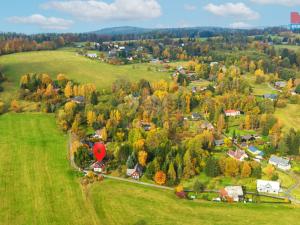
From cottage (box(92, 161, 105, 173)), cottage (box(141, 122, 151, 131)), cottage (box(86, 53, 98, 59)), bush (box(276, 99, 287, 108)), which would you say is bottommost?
cottage (box(92, 161, 105, 173))

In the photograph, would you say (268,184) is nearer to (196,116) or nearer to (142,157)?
(142,157)

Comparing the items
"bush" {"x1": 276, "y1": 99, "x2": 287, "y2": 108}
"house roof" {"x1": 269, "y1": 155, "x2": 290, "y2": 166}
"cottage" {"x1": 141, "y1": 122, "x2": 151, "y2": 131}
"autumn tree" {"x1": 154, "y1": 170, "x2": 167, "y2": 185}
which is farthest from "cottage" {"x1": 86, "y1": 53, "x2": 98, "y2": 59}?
"autumn tree" {"x1": 154, "y1": 170, "x2": 167, "y2": 185}

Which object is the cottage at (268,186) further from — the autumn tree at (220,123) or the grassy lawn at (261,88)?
the grassy lawn at (261,88)

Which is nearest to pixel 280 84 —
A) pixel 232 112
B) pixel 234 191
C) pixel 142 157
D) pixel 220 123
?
pixel 232 112

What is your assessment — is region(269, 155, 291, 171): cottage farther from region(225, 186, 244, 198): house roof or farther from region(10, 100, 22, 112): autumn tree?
region(10, 100, 22, 112): autumn tree

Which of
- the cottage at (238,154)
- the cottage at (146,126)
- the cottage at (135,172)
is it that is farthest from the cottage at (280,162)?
the cottage at (146,126)
